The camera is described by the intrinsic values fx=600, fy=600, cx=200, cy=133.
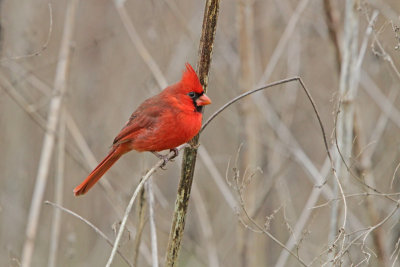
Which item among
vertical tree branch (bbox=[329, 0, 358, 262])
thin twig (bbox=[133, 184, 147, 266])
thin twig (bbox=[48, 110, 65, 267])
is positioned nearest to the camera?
thin twig (bbox=[133, 184, 147, 266])

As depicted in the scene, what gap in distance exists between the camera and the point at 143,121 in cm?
309

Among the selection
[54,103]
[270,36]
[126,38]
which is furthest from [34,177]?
[270,36]

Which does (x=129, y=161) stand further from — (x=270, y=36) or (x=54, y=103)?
(x=54, y=103)

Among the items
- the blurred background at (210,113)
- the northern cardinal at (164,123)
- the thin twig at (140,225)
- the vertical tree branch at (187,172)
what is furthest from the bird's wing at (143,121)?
the vertical tree branch at (187,172)

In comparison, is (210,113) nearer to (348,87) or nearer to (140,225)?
(348,87)

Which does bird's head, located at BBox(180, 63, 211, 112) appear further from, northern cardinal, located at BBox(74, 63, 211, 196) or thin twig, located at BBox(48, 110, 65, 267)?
thin twig, located at BBox(48, 110, 65, 267)

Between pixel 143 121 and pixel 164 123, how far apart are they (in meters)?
0.18

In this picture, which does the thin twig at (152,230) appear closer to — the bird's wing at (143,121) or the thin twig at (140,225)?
the thin twig at (140,225)

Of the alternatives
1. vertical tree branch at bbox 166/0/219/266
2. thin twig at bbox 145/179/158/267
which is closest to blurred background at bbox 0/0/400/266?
thin twig at bbox 145/179/158/267

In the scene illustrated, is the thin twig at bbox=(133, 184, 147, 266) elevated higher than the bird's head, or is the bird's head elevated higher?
the bird's head

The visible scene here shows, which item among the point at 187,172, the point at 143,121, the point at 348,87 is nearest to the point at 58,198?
the point at 143,121

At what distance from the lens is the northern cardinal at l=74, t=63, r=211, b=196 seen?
2.78m

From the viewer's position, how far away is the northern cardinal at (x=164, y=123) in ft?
9.12

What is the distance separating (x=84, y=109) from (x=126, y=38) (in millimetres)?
666
